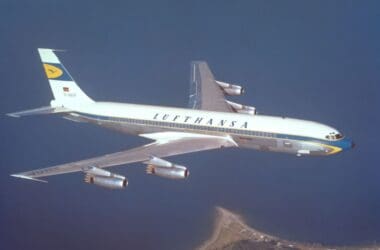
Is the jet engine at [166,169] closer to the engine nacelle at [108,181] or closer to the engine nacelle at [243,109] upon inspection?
the engine nacelle at [108,181]

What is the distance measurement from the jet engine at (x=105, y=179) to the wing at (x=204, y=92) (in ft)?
66.5

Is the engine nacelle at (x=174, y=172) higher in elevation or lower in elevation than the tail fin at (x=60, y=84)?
lower

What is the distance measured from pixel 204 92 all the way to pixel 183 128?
8894 mm

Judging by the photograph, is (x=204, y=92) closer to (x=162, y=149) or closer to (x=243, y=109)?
(x=243, y=109)

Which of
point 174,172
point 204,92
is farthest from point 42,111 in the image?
point 174,172

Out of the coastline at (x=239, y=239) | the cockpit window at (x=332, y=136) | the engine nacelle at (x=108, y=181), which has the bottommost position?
the coastline at (x=239, y=239)

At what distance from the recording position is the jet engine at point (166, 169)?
169ft

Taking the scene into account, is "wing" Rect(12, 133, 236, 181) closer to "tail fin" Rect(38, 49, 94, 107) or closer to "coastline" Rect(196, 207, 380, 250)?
"coastline" Rect(196, 207, 380, 250)

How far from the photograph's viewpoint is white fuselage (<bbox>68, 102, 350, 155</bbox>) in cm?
5637

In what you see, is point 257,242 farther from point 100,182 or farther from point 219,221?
point 100,182

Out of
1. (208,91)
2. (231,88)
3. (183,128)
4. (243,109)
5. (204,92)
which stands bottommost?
(183,128)

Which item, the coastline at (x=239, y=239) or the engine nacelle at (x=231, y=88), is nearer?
the coastline at (x=239, y=239)

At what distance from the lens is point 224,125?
5925 centimetres

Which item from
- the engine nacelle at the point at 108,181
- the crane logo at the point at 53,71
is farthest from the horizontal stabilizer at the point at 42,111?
the engine nacelle at the point at 108,181
